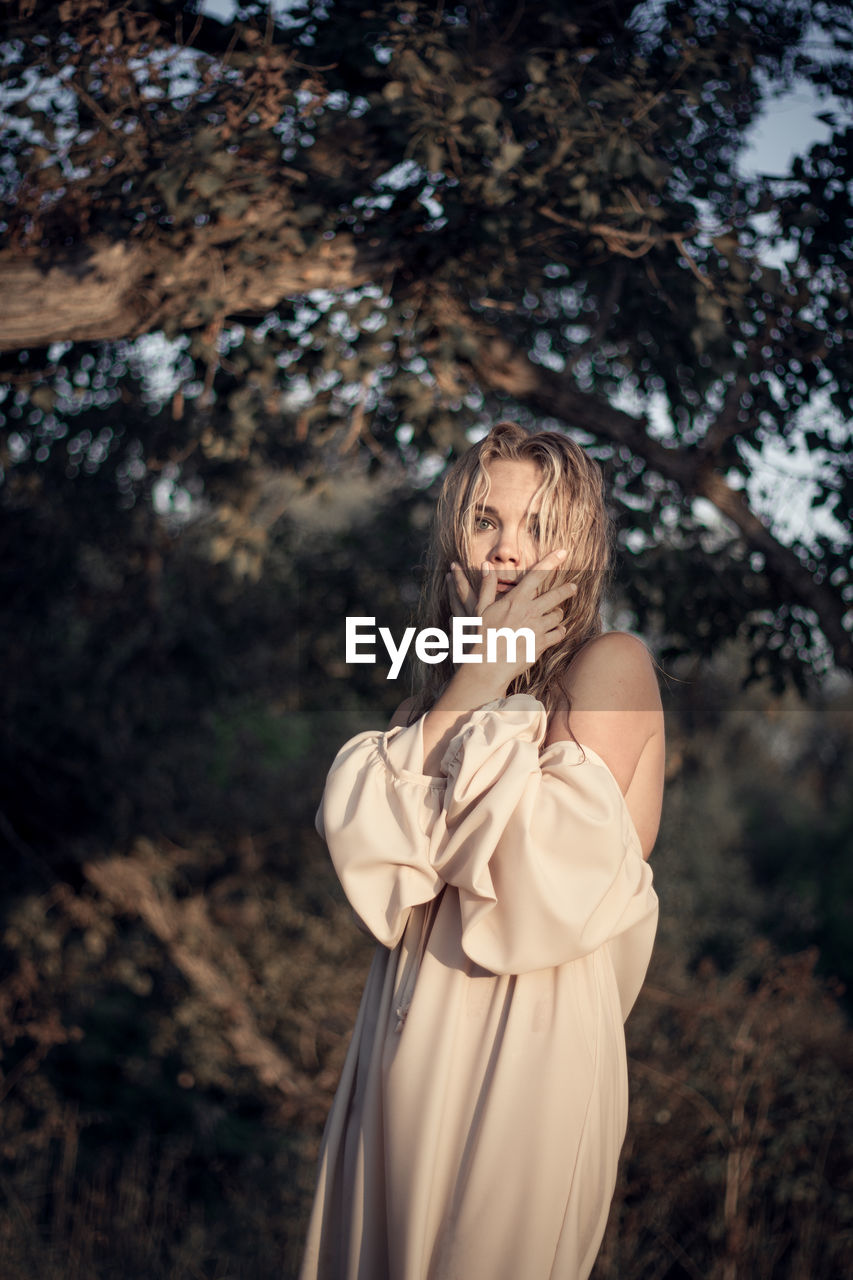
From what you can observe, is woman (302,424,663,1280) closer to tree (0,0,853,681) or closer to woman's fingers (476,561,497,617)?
woman's fingers (476,561,497,617)

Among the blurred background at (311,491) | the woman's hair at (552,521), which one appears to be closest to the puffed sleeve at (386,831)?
the woman's hair at (552,521)

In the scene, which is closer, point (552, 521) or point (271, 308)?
point (552, 521)

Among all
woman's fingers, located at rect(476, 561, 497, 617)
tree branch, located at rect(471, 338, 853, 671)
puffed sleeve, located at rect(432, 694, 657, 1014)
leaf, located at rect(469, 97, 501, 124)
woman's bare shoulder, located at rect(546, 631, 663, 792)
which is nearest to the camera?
puffed sleeve, located at rect(432, 694, 657, 1014)

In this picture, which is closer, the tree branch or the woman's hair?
the woman's hair

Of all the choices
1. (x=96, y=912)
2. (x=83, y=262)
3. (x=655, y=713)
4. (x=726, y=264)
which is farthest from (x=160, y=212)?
(x=96, y=912)

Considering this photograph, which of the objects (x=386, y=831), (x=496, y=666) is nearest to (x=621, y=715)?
(x=496, y=666)

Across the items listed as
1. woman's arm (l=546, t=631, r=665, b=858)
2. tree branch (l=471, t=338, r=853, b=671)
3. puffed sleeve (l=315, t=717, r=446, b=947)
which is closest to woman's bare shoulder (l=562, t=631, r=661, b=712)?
woman's arm (l=546, t=631, r=665, b=858)

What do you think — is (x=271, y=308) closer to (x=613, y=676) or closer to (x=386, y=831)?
(x=613, y=676)

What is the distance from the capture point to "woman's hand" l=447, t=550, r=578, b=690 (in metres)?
1.77

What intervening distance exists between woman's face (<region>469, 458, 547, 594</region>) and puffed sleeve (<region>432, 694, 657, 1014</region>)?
0.35 m

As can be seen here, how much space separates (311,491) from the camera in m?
3.74

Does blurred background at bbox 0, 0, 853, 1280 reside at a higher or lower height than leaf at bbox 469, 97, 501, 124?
lower

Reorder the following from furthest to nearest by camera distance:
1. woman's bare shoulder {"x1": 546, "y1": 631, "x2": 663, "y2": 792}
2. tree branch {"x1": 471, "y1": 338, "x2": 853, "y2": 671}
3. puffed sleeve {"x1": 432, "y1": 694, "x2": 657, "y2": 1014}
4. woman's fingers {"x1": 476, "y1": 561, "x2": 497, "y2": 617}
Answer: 1. tree branch {"x1": 471, "y1": 338, "x2": 853, "y2": 671}
2. woman's fingers {"x1": 476, "y1": 561, "x2": 497, "y2": 617}
3. woman's bare shoulder {"x1": 546, "y1": 631, "x2": 663, "y2": 792}
4. puffed sleeve {"x1": 432, "y1": 694, "x2": 657, "y2": 1014}

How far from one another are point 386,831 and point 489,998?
350 mm
